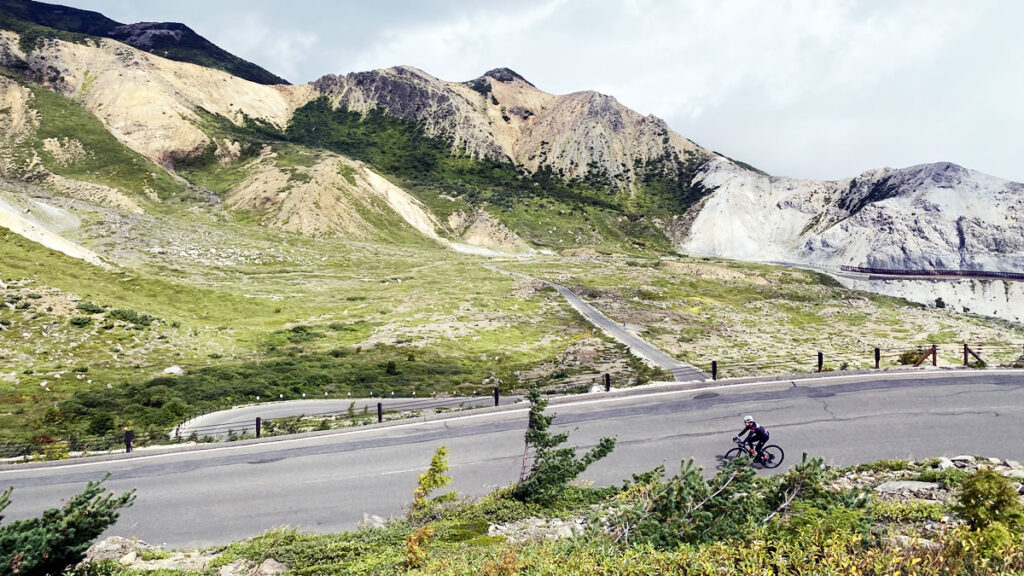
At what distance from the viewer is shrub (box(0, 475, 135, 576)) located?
6.30m

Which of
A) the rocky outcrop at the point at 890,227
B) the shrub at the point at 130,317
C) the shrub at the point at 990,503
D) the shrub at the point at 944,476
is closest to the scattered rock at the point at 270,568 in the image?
the shrub at the point at 990,503

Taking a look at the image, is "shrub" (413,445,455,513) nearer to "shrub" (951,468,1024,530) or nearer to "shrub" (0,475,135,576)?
"shrub" (0,475,135,576)

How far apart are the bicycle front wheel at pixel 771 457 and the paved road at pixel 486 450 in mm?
1075

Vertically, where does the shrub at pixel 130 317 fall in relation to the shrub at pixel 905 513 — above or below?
above

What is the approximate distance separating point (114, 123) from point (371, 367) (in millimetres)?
143227

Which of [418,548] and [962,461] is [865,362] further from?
[418,548]

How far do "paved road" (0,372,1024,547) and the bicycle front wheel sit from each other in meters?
1.07

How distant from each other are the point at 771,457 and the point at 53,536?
1677cm

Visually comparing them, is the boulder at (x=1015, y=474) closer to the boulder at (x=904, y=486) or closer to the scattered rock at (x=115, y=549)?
the boulder at (x=904, y=486)

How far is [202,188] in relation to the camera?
115m

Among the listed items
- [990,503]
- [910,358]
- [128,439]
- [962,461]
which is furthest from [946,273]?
[128,439]

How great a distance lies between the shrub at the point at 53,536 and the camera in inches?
248

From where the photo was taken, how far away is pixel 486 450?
1717cm

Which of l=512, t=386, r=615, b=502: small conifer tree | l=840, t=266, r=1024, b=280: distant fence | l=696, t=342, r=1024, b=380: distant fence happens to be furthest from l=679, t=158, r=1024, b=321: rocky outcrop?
l=512, t=386, r=615, b=502: small conifer tree
